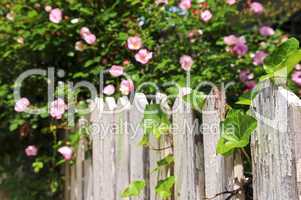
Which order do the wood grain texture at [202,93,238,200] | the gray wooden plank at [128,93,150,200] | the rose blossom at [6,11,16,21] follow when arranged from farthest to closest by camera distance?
the rose blossom at [6,11,16,21] → the gray wooden plank at [128,93,150,200] → the wood grain texture at [202,93,238,200]

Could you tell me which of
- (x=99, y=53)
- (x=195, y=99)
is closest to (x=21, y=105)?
(x=99, y=53)

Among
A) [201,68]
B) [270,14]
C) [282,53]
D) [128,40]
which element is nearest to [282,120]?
[282,53]

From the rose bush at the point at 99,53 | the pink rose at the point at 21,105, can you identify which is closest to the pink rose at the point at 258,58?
the rose bush at the point at 99,53

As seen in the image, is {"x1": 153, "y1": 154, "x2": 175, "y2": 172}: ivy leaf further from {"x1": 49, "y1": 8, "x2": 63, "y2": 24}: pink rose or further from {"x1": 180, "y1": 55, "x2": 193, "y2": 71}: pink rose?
{"x1": 49, "y1": 8, "x2": 63, "y2": 24}: pink rose

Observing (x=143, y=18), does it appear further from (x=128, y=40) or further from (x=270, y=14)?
(x=270, y=14)

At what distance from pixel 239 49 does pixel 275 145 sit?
6.74 ft

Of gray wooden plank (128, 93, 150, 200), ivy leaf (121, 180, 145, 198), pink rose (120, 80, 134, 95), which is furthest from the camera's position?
pink rose (120, 80, 134, 95)

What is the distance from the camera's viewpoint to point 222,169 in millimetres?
1472

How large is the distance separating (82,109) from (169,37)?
0.80m

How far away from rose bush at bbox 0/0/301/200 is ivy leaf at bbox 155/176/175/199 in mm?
1084

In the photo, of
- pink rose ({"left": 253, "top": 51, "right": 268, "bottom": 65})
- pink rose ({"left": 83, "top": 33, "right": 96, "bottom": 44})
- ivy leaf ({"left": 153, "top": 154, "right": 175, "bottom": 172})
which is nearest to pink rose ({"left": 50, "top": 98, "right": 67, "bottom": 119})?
pink rose ({"left": 83, "top": 33, "right": 96, "bottom": 44})

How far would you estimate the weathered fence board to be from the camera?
119 cm

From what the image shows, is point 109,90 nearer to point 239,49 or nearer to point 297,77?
point 239,49

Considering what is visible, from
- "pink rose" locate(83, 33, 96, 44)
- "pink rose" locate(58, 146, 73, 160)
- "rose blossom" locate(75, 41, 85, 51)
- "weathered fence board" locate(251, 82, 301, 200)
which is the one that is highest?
"pink rose" locate(83, 33, 96, 44)
